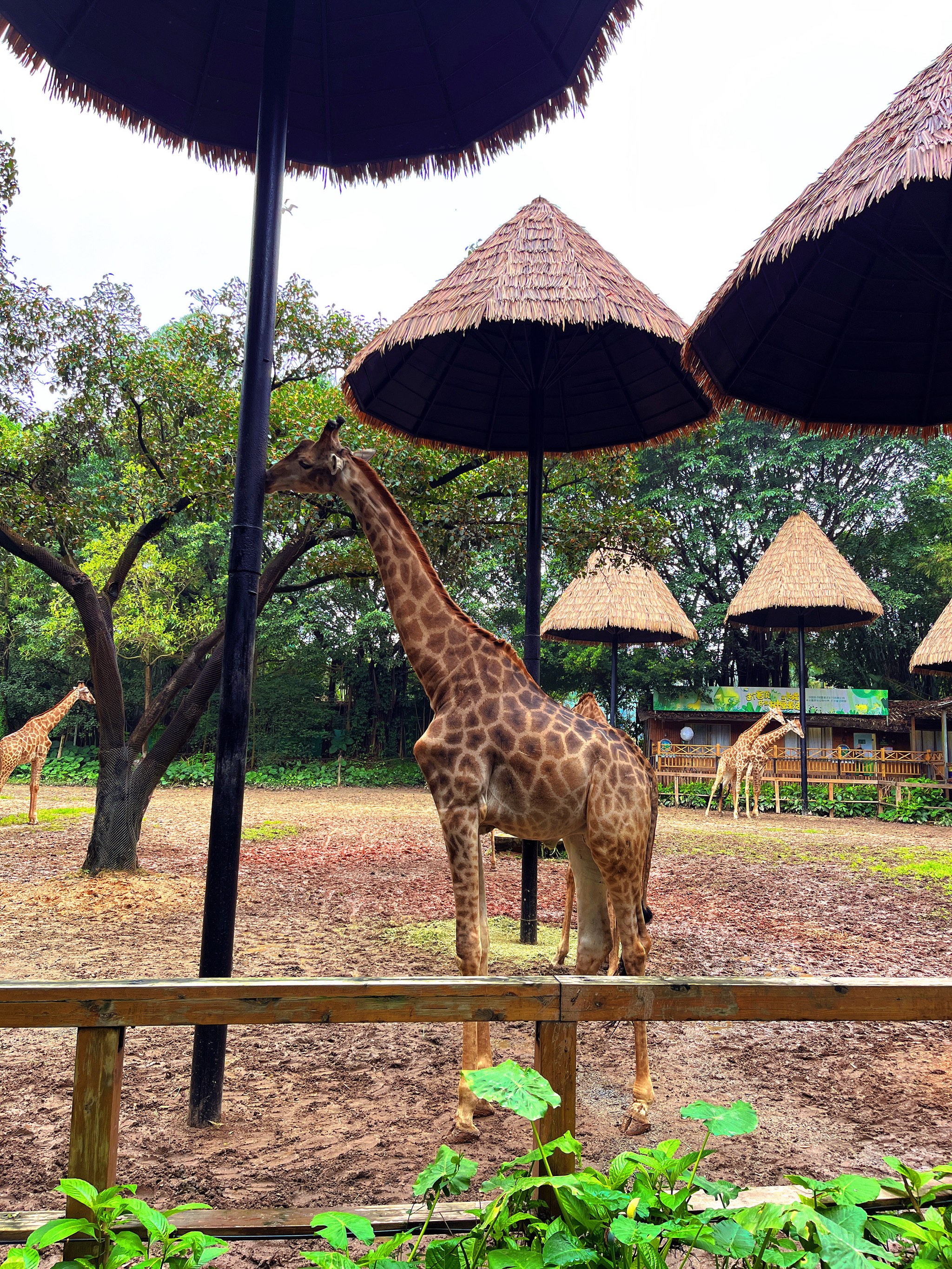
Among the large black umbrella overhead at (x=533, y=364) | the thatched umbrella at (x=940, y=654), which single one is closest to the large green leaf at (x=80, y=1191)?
the large black umbrella overhead at (x=533, y=364)

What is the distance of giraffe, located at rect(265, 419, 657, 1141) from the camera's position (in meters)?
3.57

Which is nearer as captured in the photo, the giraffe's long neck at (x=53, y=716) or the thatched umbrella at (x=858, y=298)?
the thatched umbrella at (x=858, y=298)

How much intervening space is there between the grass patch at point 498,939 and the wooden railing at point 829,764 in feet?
39.5

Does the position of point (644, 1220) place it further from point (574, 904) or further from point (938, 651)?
point (938, 651)

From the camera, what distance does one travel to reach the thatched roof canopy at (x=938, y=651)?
17.6 m

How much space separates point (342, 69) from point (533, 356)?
2431mm

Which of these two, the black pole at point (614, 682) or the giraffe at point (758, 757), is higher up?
the black pole at point (614, 682)

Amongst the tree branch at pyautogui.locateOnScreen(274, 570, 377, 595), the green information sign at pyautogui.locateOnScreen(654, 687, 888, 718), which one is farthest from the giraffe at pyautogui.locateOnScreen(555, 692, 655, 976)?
the green information sign at pyautogui.locateOnScreen(654, 687, 888, 718)

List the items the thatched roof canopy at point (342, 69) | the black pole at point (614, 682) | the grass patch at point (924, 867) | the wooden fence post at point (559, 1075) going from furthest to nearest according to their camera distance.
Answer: the black pole at point (614, 682) → the grass patch at point (924, 867) → the thatched roof canopy at point (342, 69) → the wooden fence post at point (559, 1075)

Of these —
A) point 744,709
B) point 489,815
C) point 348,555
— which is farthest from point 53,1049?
point 744,709

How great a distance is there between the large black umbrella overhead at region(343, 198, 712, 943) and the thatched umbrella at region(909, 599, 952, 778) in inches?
537

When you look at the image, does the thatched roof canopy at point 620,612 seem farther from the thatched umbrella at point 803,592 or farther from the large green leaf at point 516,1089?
the large green leaf at point 516,1089

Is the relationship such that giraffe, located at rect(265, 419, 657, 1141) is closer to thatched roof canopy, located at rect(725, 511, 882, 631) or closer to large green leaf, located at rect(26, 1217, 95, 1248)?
large green leaf, located at rect(26, 1217, 95, 1248)

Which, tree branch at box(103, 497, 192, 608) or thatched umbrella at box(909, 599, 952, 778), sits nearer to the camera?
tree branch at box(103, 497, 192, 608)
